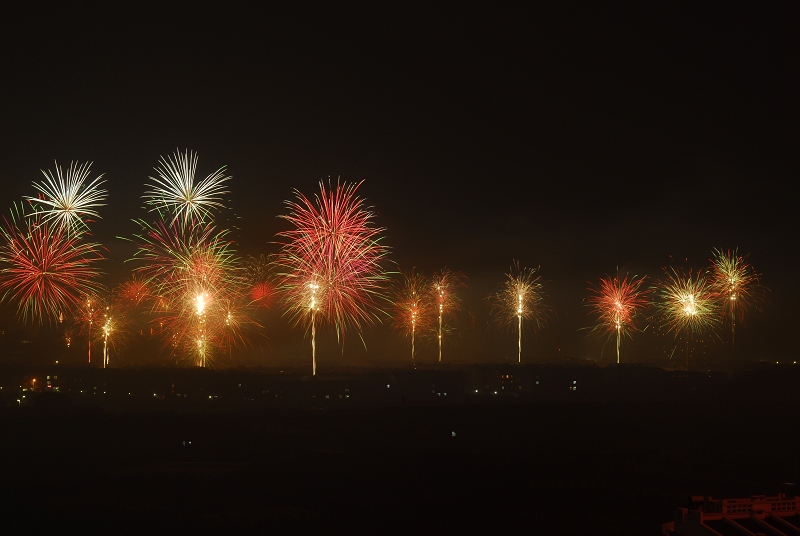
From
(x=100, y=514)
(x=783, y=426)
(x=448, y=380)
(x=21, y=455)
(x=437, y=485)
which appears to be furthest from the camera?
(x=448, y=380)

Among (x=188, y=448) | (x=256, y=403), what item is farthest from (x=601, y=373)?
(x=188, y=448)

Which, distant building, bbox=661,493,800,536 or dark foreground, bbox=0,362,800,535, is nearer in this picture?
distant building, bbox=661,493,800,536

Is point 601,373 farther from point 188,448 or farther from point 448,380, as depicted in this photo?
point 188,448

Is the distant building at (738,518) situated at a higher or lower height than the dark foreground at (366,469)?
higher

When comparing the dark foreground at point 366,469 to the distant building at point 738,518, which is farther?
the dark foreground at point 366,469
